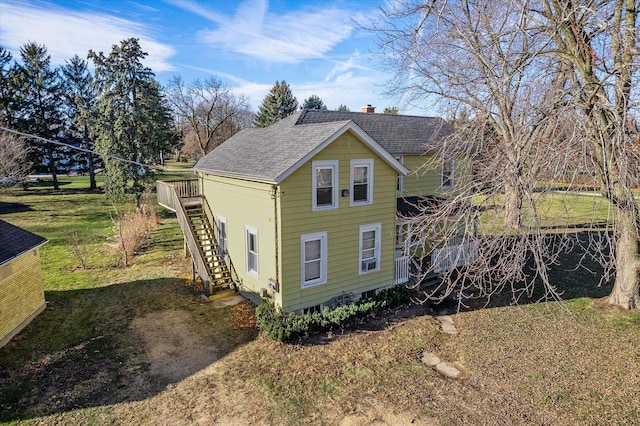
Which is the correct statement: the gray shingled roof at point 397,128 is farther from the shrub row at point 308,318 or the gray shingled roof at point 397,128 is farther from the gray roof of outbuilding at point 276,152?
the shrub row at point 308,318

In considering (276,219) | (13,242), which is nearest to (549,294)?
(276,219)

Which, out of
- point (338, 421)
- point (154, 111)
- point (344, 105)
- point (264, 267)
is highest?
point (344, 105)

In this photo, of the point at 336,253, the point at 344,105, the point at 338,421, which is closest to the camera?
the point at 338,421

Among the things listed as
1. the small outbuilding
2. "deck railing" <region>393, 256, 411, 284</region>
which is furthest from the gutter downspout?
the small outbuilding

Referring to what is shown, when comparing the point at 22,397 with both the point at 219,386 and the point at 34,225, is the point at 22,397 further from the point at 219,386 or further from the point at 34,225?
the point at 34,225

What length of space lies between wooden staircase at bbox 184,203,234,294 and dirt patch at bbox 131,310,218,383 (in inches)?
71.8

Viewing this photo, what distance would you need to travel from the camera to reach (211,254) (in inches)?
621

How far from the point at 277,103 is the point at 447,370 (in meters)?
48.6

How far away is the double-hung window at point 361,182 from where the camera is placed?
12.3m

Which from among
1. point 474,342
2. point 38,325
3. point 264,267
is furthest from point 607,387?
point 38,325

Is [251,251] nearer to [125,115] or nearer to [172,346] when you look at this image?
[172,346]

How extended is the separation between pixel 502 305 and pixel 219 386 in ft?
32.5

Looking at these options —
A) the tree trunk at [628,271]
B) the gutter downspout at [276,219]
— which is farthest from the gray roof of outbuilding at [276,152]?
the tree trunk at [628,271]

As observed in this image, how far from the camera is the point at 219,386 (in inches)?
339
